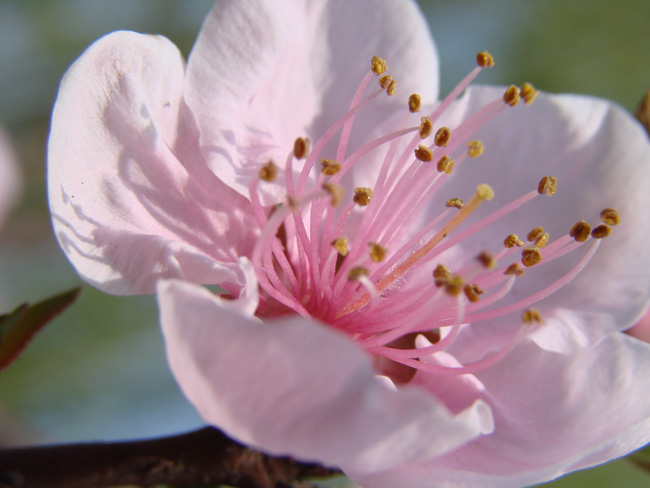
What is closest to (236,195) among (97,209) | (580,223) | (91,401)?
(97,209)

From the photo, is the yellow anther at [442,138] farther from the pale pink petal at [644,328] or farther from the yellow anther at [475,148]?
the pale pink petal at [644,328]

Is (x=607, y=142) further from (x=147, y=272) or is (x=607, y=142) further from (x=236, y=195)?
(x=147, y=272)

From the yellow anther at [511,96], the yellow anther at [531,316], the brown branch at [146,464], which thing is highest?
the yellow anther at [511,96]

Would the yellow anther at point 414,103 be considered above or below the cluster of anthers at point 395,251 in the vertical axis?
above

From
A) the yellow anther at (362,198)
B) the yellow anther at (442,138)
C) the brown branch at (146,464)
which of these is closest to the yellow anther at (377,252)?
the yellow anther at (362,198)

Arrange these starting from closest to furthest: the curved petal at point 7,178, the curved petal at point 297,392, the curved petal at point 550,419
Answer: the curved petal at point 297,392
the curved petal at point 550,419
the curved petal at point 7,178

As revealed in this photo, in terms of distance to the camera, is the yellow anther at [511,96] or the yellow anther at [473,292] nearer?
the yellow anther at [473,292]
